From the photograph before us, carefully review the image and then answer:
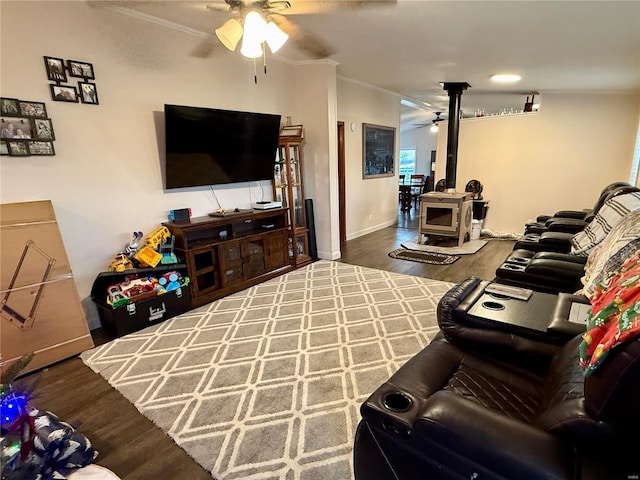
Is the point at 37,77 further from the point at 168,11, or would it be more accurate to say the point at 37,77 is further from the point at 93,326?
the point at 93,326

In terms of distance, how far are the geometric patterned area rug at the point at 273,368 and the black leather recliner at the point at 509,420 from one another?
57 centimetres

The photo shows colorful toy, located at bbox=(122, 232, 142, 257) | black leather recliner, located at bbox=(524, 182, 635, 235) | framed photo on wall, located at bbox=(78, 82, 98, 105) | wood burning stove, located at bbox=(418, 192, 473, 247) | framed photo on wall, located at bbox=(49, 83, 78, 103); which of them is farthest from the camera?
wood burning stove, located at bbox=(418, 192, 473, 247)

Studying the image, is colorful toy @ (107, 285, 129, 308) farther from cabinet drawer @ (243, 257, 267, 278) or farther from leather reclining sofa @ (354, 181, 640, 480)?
leather reclining sofa @ (354, 181, 640, 480)

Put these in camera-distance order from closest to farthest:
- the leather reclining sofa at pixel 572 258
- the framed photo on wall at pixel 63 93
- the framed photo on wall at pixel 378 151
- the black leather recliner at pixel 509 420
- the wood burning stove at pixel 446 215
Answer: the black leather recliner at pixel 509 420
the leather reclining sofa at pixel 572 258
the framed photo on wall at pixel 63 93
the wood burning stove at pixel 446 215
the framed photo on wall at pixel 378 151

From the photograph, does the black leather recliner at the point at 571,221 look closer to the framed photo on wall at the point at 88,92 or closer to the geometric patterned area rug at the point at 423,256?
the geometric patterned area rug at the point at 423,256

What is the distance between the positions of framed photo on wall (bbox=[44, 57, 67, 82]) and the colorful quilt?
342cm

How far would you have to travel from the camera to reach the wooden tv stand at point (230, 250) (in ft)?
10.3

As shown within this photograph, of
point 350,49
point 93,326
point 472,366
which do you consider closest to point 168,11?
point 350,49

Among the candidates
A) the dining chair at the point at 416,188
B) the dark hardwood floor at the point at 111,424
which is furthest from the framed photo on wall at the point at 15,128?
the dining chair at the point at 416,188

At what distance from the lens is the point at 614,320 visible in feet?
2.77

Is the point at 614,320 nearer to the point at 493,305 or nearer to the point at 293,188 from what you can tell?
the point at 493,305

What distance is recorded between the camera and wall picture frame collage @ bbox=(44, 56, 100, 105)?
241cm

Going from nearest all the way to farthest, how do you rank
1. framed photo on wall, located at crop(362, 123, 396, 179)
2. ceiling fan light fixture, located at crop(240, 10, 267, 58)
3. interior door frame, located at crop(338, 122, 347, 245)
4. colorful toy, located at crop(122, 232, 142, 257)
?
ceiling fan light fixture, located at crop(240, 10, 267, 58) < colorful toy, located at crop(122, 232, 142, 257) < interior door frame, located at crop(338, 122, 347, 245) < framed photo on wall, located at crop(362, 123, 396, 179)

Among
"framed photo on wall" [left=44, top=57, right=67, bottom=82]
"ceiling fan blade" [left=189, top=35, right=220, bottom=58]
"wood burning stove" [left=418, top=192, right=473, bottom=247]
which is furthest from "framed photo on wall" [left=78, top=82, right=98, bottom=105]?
"wood burning stove" [left=418, top=192, right=473, bottom=247]
